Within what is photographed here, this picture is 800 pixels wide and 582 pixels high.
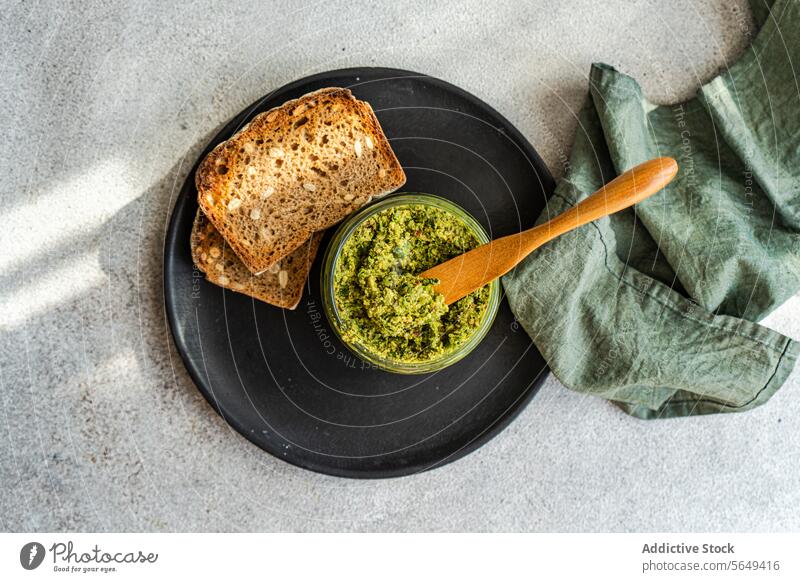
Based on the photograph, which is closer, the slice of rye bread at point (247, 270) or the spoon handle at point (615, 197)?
the spoon handle at point (615, 197)

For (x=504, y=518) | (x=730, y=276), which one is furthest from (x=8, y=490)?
(x=730, y=276)

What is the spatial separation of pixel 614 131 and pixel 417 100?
367 mm

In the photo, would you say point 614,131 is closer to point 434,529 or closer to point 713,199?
point 713,199

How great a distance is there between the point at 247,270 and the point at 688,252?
0.82 meters

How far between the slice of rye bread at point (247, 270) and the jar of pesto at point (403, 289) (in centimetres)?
7

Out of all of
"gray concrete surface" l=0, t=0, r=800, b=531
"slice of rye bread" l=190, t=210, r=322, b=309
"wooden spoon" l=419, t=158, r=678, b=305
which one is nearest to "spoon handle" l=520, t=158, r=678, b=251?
"wooden spoon" l=419, t=158, r=678, b=305

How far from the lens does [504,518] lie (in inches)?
50.0

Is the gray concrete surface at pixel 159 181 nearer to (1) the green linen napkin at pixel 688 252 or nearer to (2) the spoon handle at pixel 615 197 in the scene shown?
(1) the green linen napkin at pixel 688 252

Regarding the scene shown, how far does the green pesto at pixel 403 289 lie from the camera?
1.00 meters

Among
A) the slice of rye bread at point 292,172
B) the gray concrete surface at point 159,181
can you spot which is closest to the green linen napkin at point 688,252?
the gray concrete surface at point 159,181

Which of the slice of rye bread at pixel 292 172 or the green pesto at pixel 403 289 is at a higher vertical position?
the slice of rye bread at pixel 292 172

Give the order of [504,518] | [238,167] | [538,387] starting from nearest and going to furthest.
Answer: [238,167]
[538,387]
[504,518]

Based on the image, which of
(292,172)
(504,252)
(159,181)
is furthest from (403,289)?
(159,181)

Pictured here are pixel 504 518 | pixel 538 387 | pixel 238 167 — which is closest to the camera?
pixel 238 167
